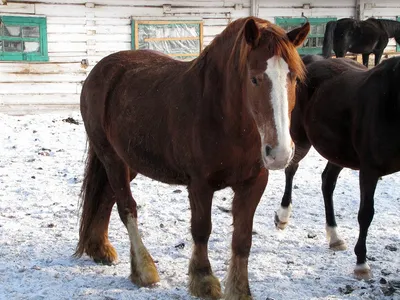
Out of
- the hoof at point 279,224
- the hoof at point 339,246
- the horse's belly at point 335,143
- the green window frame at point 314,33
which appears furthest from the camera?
the green window frame at point 314,33

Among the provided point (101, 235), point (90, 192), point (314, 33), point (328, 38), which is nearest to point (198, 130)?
point (90, 192)

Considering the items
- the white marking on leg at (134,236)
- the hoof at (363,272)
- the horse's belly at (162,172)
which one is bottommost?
the hoof at (363,272)

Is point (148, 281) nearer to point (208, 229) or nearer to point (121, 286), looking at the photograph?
point (121, 286)

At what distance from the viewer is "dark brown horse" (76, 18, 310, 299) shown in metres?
Result: 2.82

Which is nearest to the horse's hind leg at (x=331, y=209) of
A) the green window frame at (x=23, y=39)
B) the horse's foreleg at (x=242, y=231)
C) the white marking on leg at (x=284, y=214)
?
the white marking on leg at (x=284, y=214)

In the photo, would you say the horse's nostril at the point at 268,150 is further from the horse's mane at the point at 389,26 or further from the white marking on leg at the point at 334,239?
the horse's mane at the point at 389,26

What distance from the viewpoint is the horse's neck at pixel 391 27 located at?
13628mm

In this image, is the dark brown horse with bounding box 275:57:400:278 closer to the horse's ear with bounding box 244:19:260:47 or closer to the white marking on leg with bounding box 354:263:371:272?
the white marking on leg with bounding box 354:263:371:272

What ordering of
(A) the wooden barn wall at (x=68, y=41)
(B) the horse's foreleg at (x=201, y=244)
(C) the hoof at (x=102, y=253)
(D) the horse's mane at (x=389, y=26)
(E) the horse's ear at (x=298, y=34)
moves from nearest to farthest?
(E) the horse's ear at (x=298, y=34) → (B) the horse's foreleg at (x=201, y=244) → (C) the hoof at (x=102, y=253) → (A) the wooden barn wall at (x=68, y=41) → (D) the horse's mane at (x=389, y=26)

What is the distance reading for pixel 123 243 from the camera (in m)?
4.91

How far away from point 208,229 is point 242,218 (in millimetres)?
254

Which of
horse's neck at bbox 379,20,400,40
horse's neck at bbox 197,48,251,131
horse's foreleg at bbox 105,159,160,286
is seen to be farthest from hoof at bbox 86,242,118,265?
horse's neck at bbox 379,20,400,40

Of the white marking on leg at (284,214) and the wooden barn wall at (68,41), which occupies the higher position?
the wooden barn wall at (68,41)

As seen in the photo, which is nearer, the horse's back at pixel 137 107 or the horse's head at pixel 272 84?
the horse's head at pixel 272 84
